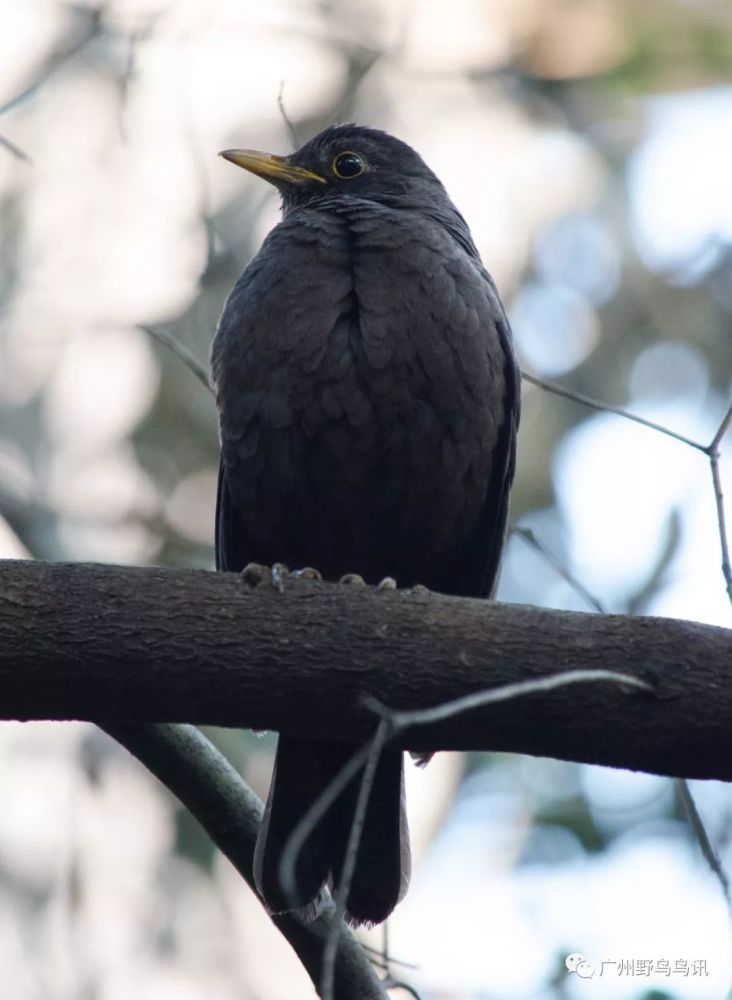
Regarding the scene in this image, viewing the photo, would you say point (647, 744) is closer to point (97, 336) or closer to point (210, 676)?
point (210, 676)

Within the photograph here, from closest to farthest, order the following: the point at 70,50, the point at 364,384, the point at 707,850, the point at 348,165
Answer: the point at 707,850
the point at 364,384
the point at 348,165
the point at 70,50

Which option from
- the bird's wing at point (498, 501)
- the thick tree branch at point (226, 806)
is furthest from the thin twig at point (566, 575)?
the thick tree branch at point (226, 806)

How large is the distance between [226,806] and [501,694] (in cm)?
171

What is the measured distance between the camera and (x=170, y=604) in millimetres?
3775

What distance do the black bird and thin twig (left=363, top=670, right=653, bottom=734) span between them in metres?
1.36

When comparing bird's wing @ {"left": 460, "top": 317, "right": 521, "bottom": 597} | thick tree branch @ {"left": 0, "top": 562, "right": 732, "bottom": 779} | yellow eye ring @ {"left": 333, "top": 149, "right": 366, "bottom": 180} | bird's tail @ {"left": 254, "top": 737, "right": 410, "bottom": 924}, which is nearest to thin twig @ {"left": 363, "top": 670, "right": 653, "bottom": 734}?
thick tree branch @ {"left": 0, "top": 562, "right": 732, "bottom": 779}

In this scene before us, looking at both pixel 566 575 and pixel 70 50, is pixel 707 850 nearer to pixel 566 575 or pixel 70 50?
pixel 566 575

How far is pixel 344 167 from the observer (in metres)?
6.15

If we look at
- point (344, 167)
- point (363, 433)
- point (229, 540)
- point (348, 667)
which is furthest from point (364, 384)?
point (344, 167)

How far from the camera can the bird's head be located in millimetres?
6050

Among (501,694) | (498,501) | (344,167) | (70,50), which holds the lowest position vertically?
(501,694)

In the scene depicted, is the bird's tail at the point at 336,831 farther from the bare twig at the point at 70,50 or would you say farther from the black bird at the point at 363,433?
the bare twig at the point at 70,50

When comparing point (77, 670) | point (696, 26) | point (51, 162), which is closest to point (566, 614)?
point (77, 670)

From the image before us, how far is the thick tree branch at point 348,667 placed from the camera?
143 inches
